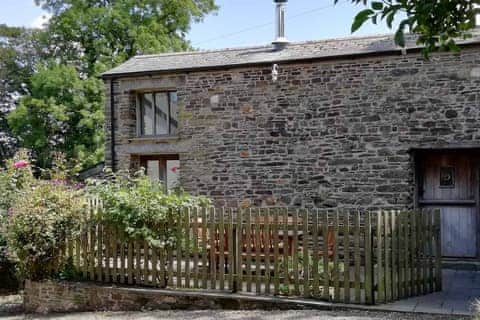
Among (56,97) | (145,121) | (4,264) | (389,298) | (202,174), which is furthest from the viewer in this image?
(56,97)

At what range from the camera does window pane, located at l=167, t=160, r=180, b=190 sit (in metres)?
14.4

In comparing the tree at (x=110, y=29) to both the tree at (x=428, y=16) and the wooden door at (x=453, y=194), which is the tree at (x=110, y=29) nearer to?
the wooden door at (x=453, y=194)

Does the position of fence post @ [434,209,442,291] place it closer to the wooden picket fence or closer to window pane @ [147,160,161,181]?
the wooden picket fence

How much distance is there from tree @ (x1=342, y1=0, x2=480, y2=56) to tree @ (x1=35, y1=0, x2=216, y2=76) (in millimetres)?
23980

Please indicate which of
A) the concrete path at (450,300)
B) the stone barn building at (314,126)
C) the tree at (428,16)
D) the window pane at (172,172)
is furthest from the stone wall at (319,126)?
the tree at (428,16)

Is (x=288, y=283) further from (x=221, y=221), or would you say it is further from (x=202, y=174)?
(x=202, y=174)

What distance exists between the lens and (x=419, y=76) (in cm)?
1142

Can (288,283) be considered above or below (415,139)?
below

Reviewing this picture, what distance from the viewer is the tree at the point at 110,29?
28.2 metres

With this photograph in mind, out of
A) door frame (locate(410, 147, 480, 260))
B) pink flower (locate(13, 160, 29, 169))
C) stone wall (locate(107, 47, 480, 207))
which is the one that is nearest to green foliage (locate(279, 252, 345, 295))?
stone wall (locate(107, 47, 480, 207))

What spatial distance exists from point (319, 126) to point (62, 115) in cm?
1845

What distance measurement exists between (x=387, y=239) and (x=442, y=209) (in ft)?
15.0

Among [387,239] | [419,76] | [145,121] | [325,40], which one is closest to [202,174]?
[145,121]

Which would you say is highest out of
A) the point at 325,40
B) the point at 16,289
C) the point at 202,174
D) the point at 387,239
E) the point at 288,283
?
the point at 325,40
